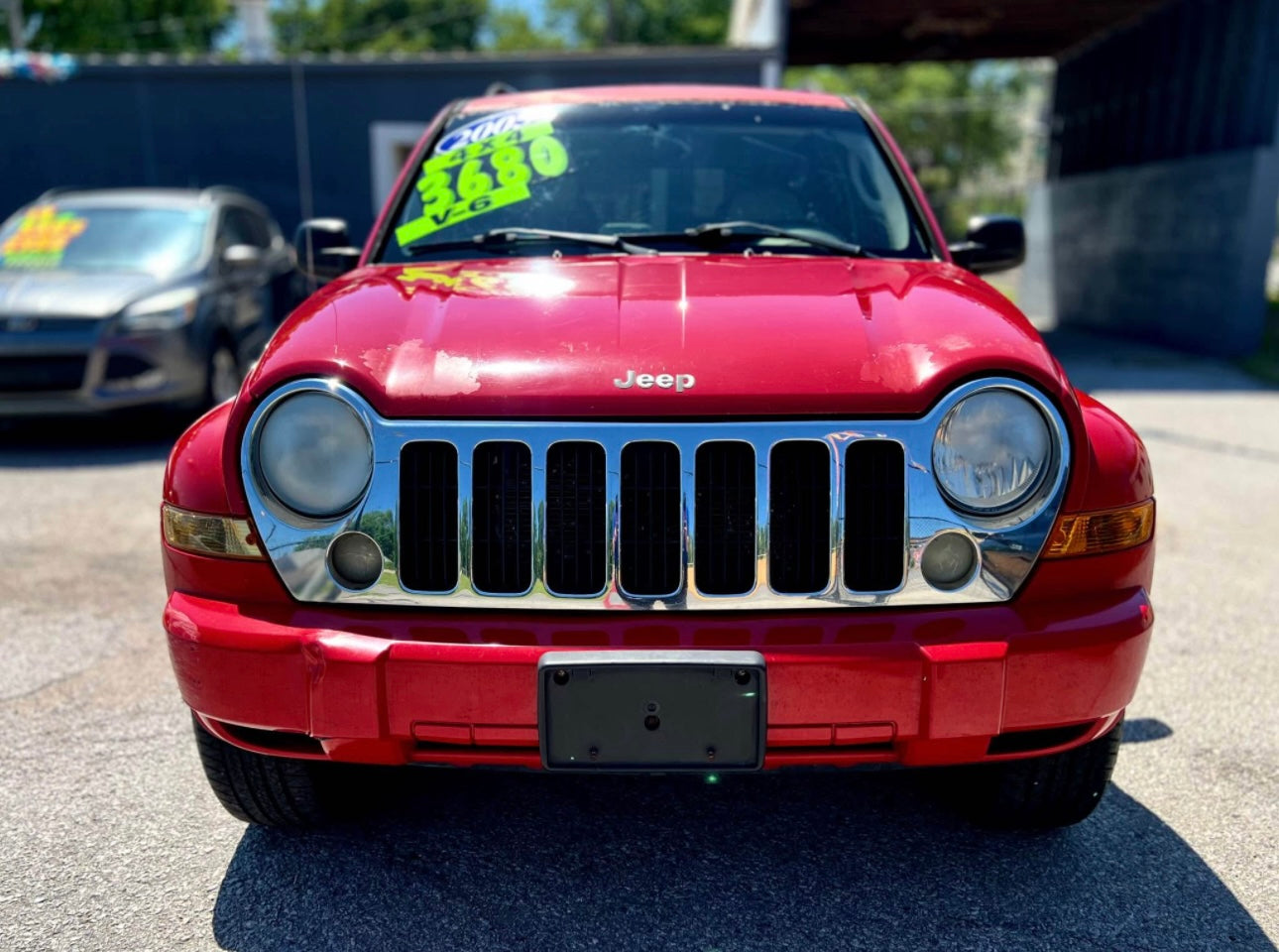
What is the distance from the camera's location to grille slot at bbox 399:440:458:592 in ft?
6.96

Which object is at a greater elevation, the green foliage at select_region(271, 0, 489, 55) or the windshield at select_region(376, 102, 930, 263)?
the green foliage at select_region(271, 0, 489, 55)

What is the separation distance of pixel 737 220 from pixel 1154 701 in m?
1.93

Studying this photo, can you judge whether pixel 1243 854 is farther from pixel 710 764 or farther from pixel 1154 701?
pixel 710 764

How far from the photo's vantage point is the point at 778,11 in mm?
13078

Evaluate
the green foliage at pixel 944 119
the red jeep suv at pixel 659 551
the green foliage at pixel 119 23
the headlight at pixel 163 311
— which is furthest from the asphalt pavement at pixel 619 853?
the green foliage at pixel 944 119

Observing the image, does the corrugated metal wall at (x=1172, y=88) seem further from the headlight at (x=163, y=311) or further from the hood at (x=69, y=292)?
the hood at (x=69, y=292)

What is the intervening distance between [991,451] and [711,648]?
648 mm

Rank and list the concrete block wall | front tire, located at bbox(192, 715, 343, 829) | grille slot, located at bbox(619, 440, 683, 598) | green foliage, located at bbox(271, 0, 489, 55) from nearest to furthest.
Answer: grille slot, located at bbox(619, 440, 683, 598)
front tire, located at bbox(192, 715, 343, 829)
the concrete block wall
green foliage, located at bbox(271, 0, 489, 55)

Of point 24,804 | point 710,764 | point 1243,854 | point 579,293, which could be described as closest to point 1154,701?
point 1243,854

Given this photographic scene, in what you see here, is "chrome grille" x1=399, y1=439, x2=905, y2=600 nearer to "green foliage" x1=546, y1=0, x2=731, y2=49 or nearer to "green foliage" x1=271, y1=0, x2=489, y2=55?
"green foliage" x1=271, y1=0, x2=489, y2=55

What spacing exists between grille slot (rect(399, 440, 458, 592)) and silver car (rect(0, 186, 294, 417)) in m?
5.69

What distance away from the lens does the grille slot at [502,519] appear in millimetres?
2117

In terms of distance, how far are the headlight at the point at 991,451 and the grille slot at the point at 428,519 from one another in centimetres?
92

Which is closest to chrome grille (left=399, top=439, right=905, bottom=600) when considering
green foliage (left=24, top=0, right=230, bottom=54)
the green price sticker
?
the green price sticker
